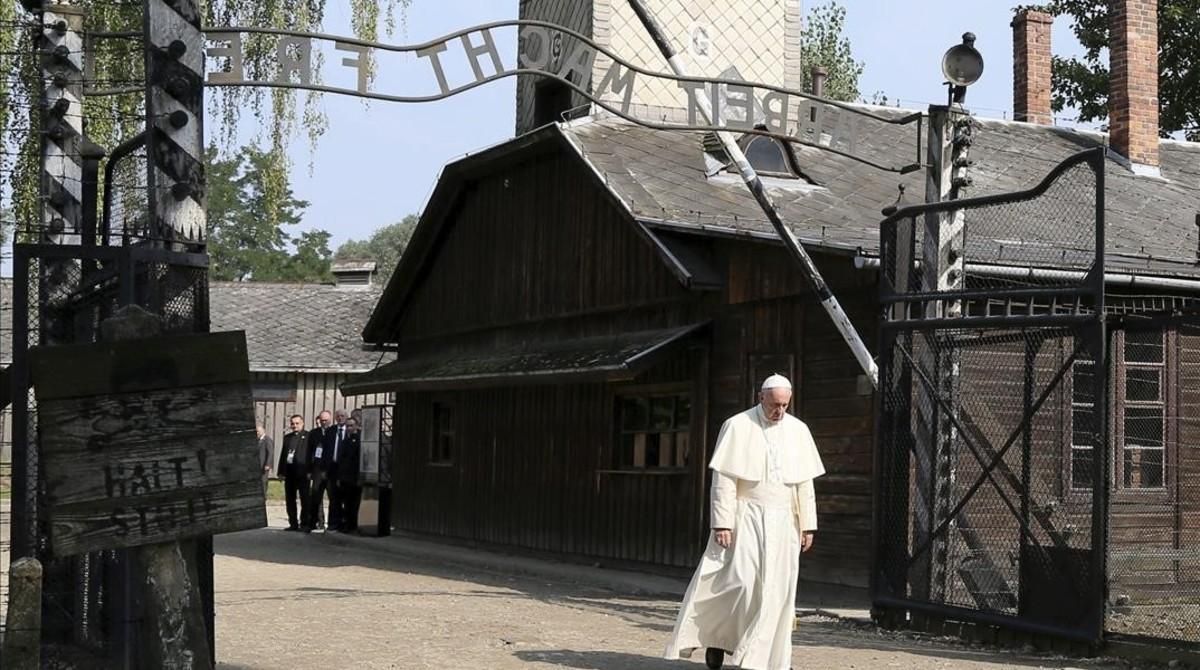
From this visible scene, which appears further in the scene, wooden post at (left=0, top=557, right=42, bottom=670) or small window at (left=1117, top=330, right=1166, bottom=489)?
small window at (left=1117, top=330, right=1166, bottom=489)

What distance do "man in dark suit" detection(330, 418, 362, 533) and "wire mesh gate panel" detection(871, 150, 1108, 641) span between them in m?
14.7

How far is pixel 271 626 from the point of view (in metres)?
13.9

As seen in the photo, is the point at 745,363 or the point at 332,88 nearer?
the point at 332,88

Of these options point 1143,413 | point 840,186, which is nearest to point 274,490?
point 840,186

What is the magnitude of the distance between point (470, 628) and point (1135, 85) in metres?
14.8

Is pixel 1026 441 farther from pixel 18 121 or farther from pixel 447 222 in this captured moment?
pixel 447 222

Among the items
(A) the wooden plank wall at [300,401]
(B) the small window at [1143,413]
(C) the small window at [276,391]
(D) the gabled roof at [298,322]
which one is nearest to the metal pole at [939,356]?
(B) the small window at [1143,413]

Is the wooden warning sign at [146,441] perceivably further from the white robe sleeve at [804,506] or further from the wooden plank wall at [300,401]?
the wooden plank wall at [300,401]

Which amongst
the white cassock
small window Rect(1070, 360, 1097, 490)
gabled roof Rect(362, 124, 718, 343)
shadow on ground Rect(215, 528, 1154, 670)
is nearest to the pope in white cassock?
the white cassock

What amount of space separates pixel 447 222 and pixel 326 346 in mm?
19366

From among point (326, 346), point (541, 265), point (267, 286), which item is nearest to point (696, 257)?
point (541, 265)

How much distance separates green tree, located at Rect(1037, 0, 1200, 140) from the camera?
3612 cm

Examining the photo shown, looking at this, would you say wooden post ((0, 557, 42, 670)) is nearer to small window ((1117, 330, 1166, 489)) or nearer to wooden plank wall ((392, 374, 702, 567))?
small window ((1117, 330, 1166, 489))

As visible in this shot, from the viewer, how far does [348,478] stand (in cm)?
2780
